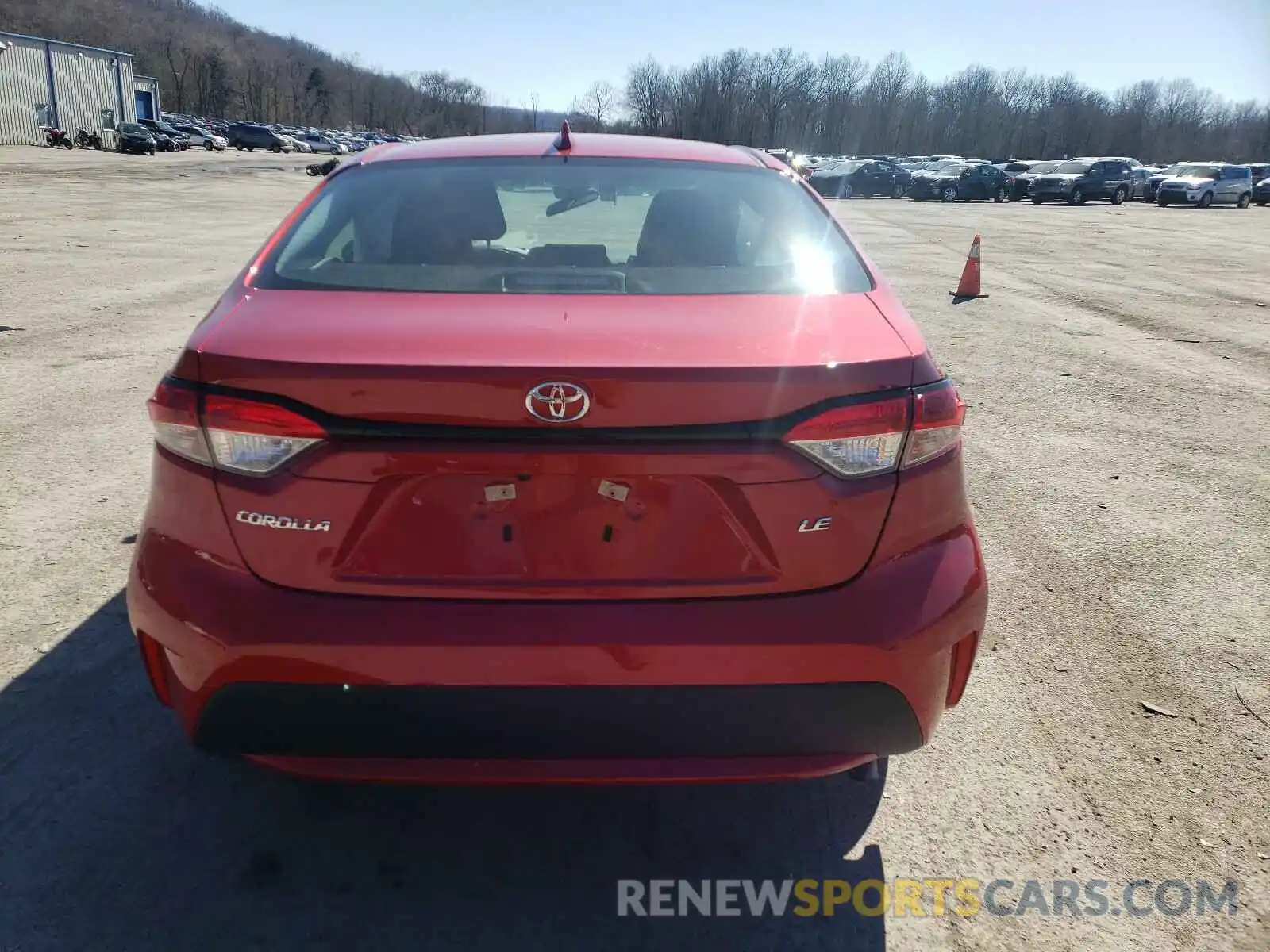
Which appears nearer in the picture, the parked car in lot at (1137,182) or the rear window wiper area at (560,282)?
the rear window wiper area at (560,282)

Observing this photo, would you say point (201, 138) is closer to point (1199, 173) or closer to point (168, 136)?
point (168, 136)

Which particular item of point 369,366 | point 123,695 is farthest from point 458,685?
point 123,695

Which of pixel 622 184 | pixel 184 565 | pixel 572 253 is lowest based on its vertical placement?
pixel 184 565

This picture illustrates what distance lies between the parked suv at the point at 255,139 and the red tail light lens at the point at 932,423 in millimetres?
91269

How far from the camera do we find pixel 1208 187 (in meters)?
41.7

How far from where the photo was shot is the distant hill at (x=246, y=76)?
129125mm

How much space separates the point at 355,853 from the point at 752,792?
1.08m

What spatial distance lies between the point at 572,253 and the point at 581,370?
0.91 meters

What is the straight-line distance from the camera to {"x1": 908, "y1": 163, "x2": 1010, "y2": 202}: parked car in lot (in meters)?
42.9

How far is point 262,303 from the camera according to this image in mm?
2188

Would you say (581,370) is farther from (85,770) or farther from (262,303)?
(85,770)

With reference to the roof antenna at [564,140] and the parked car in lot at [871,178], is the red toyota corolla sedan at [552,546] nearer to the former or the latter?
the roof antenna at [564,140]

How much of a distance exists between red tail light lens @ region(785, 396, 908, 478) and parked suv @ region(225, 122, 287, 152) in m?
91.3

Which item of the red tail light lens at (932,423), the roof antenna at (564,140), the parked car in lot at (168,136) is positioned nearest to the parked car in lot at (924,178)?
the roof antenna at (564,140)
